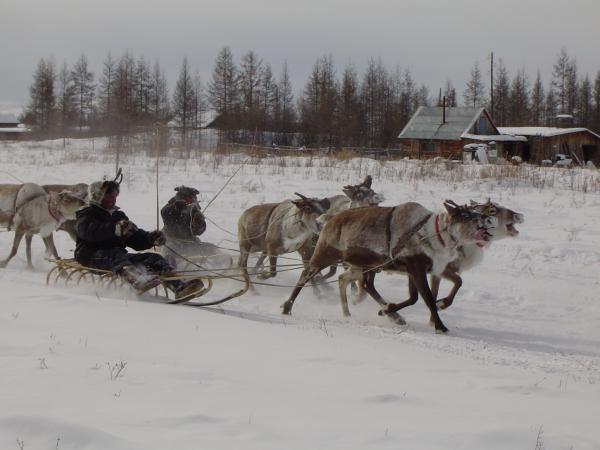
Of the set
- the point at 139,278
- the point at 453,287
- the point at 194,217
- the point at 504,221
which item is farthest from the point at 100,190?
the point at 504,221

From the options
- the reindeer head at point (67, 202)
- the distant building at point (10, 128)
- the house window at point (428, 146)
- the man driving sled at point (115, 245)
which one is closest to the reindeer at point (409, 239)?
the man driving sled at point (115, 245)

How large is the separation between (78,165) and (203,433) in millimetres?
21839

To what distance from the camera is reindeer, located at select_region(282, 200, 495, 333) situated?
7.51 metres

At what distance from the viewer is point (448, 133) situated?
4131 cm

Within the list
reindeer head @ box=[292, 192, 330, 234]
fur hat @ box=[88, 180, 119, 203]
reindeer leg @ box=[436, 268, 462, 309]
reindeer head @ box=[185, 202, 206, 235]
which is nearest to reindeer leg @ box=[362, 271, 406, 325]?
reindeer leg @ box=[436, 268, 462, 309]

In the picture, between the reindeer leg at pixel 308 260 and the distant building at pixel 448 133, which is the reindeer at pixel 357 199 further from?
the distant building at pixel 448 133

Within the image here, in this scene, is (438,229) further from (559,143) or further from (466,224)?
(559,143)

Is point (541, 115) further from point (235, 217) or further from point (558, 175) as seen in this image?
point (235, 217)

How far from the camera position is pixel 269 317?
7.17 m

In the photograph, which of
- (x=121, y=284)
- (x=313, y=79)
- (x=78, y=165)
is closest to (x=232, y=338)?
(x=121, y=284)

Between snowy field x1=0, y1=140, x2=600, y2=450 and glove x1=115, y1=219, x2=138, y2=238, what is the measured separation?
1.98 ft

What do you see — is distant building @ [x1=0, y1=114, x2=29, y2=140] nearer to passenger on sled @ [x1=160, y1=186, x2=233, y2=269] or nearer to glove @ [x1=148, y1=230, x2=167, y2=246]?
passenger on sled @ [x1=160, y1=186, x2=233, y2=269]

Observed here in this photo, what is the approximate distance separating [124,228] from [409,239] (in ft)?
9.25

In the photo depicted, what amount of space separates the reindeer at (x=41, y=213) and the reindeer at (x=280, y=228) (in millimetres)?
2257
